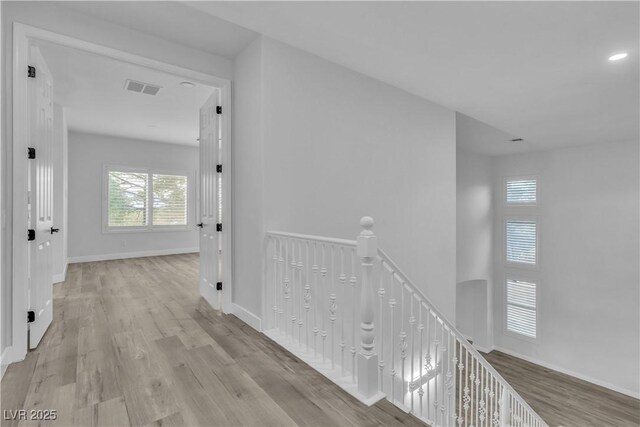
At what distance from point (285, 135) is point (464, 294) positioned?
25.0 feet

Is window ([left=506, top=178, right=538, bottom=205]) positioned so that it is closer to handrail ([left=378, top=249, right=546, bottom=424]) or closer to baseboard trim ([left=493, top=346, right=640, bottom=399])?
baseboard trim ([left=493, top=346, right=640, bottom=399])

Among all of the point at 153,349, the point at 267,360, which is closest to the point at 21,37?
the point at 153,349

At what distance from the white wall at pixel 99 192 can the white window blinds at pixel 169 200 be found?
262 mm

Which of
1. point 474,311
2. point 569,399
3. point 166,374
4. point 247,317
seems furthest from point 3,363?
point 474,311

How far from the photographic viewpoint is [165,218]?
757 centimetres

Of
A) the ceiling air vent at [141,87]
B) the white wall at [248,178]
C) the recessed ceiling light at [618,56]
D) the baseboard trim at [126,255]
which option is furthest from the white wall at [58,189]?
the recessed ceiling light at [618,56]

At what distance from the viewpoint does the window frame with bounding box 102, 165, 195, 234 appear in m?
6.77

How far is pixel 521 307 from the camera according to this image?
25.5 feet

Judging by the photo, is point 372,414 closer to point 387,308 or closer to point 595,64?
point 387,308

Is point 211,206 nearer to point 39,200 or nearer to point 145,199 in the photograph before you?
point 39,200

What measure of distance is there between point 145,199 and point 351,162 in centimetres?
581

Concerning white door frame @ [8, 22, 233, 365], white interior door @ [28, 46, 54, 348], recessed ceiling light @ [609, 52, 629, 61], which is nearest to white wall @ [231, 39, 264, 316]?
white door frame @ [8, 22, 233, 365]

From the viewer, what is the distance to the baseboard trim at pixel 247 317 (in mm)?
2852

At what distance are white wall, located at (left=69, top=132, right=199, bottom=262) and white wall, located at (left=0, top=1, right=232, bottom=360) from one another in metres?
4.98
